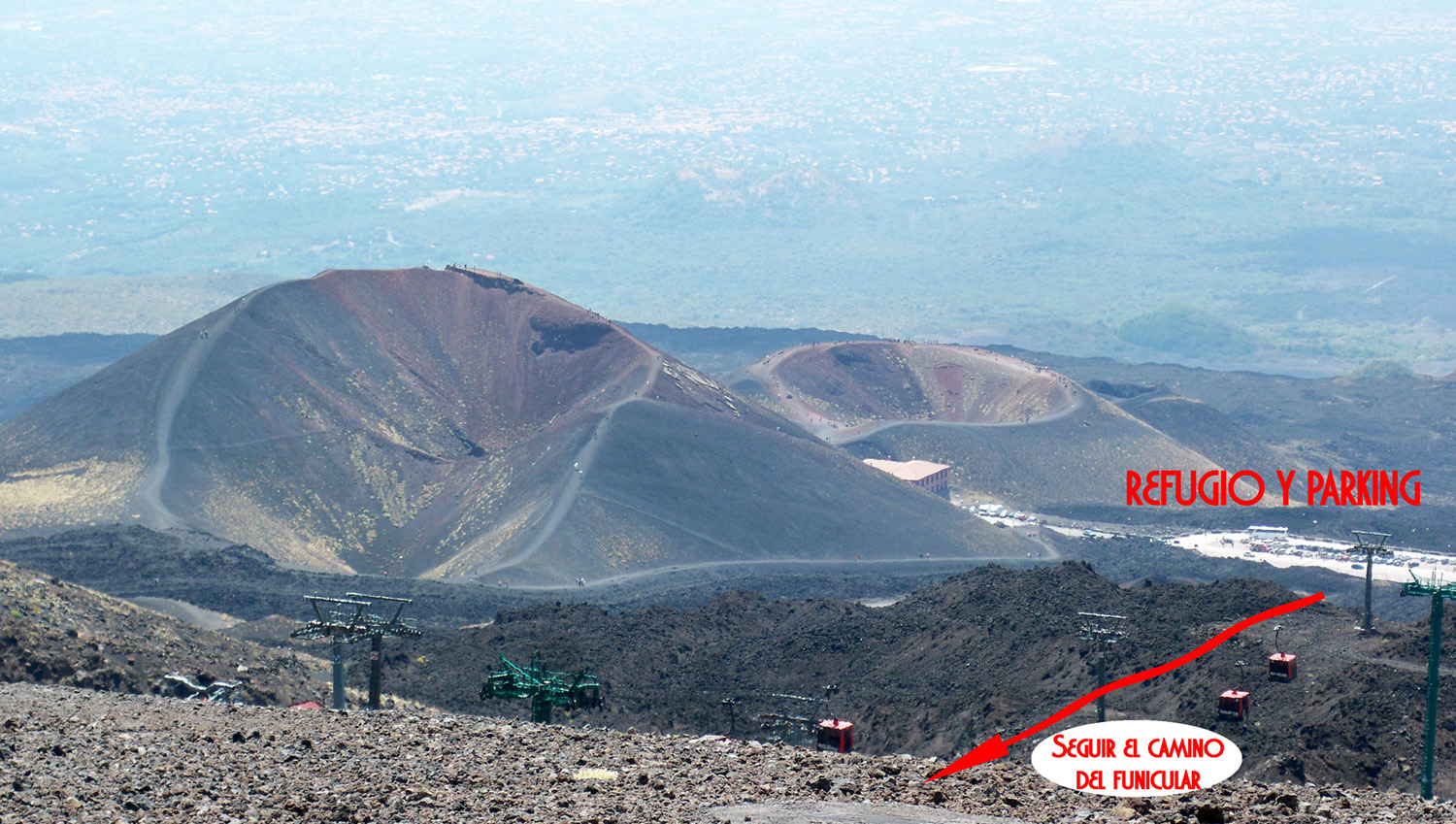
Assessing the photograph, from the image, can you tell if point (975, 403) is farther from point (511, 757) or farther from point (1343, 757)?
point (511, 757)

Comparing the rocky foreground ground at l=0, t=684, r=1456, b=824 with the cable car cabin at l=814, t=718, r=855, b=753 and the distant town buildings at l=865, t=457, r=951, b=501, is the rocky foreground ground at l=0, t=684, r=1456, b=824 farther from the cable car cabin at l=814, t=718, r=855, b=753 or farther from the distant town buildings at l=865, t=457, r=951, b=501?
the distant town buildings at l=865, t=457, r=951, b=501

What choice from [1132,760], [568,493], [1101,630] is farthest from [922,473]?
[1132,760]

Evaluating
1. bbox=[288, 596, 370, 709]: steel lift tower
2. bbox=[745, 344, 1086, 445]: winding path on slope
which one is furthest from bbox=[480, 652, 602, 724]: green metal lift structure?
bbox=[745, 344, 1086, 445]: winding path on slope

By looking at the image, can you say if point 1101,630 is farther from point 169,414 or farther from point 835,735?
point 169,414

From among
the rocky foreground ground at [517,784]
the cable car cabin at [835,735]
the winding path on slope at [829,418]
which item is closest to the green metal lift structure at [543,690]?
the cable car cabin at [835,735]

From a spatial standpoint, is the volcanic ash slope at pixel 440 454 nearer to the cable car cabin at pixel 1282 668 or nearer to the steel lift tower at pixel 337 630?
the steel lift tower at pixel 337 630
